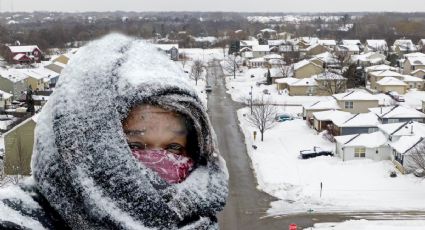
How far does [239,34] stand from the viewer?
71000mm

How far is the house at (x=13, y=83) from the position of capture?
28922 millimetres

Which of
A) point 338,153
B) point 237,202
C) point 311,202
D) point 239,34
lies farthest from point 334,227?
point 239,34

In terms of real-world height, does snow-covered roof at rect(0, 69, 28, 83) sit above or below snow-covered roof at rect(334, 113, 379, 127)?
above

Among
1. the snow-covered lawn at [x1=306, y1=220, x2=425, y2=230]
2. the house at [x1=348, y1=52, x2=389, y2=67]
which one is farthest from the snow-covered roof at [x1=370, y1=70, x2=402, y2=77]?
the snow-covered lawn at [x1=306, y1=220, x2=425, y2=230]

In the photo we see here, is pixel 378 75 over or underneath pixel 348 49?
underneath

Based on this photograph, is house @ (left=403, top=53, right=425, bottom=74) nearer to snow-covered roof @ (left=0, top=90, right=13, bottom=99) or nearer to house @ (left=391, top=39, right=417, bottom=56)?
house @ (left=391, top=39, right=417, bottom=56)

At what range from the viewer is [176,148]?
1.25 m

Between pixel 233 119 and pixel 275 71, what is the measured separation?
13308 mm

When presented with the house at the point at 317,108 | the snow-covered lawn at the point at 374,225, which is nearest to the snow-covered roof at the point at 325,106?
the house at the point at 317,108

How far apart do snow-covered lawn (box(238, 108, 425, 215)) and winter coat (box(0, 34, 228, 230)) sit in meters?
13.1

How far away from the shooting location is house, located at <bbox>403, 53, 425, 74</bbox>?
3822 centimetres

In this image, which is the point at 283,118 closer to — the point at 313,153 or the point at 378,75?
the point at 313,153

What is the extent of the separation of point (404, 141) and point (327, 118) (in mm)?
4942

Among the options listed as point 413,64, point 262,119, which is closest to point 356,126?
point 262,119
